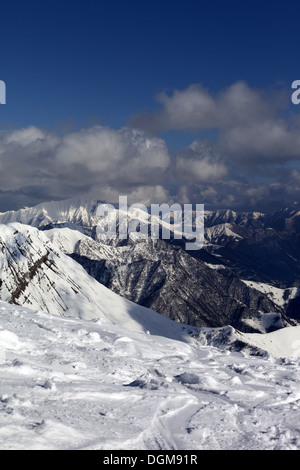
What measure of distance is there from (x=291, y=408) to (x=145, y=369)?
9.45m

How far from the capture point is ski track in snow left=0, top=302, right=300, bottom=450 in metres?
14.4

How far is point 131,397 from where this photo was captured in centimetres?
1873

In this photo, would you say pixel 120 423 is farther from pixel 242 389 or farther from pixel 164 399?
pixel 242 389

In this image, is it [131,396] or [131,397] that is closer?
[131,397]

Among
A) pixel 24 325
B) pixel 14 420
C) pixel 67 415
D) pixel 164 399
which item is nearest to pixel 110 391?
pixel 164 399

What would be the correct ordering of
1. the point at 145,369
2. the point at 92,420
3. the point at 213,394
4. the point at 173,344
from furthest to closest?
the point at 173,344 < the point at 145,369 < the point at 213,394 < the point at 92,420

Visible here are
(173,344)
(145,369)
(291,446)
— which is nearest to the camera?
(291,446)

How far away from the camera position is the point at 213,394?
69.6 ft

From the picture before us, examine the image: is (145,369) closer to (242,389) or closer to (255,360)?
(242,389)

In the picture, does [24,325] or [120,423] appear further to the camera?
[24,325]

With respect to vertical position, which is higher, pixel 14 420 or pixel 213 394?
pixel 14 420

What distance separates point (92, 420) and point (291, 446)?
7.63 m

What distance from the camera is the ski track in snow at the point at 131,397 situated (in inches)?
565
